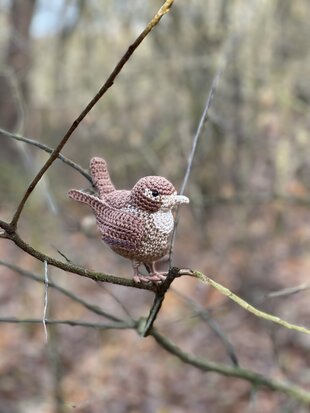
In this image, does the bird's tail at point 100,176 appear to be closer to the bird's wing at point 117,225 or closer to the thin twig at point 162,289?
the bird's wing at point 117,225

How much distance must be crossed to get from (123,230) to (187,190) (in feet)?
9.19

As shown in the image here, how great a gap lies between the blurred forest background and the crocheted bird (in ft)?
8.40

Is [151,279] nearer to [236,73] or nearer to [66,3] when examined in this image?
[236,73]

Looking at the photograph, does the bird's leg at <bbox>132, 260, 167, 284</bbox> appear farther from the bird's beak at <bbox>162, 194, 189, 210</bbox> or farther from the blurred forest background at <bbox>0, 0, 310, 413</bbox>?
the blurred forest background at <bbox>0, 0, 310, 413</bbox>

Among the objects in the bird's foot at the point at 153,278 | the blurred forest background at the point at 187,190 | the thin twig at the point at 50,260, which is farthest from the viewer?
the blurred forest background at the point at 187,190

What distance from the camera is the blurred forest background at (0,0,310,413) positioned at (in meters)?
3.66

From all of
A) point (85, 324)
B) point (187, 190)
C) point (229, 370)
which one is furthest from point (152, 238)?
point (187, 190)

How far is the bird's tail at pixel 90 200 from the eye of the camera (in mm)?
789

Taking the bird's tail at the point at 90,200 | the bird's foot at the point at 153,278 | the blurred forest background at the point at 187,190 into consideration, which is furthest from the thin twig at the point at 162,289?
the blurred forest background at the point at 187,190

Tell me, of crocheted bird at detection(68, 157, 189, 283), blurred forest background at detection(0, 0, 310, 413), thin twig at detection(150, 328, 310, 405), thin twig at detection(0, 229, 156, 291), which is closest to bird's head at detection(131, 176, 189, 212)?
crocheted bird at detection(68, 157, 189, 283)

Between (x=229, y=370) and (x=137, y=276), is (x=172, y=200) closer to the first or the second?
(x=137, y=276)

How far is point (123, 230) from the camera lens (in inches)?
30.4

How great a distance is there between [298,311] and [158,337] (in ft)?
10.4

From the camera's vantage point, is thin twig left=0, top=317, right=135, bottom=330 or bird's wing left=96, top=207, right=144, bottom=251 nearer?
bird's wing left=96, top=207, right=144, bottom=251
